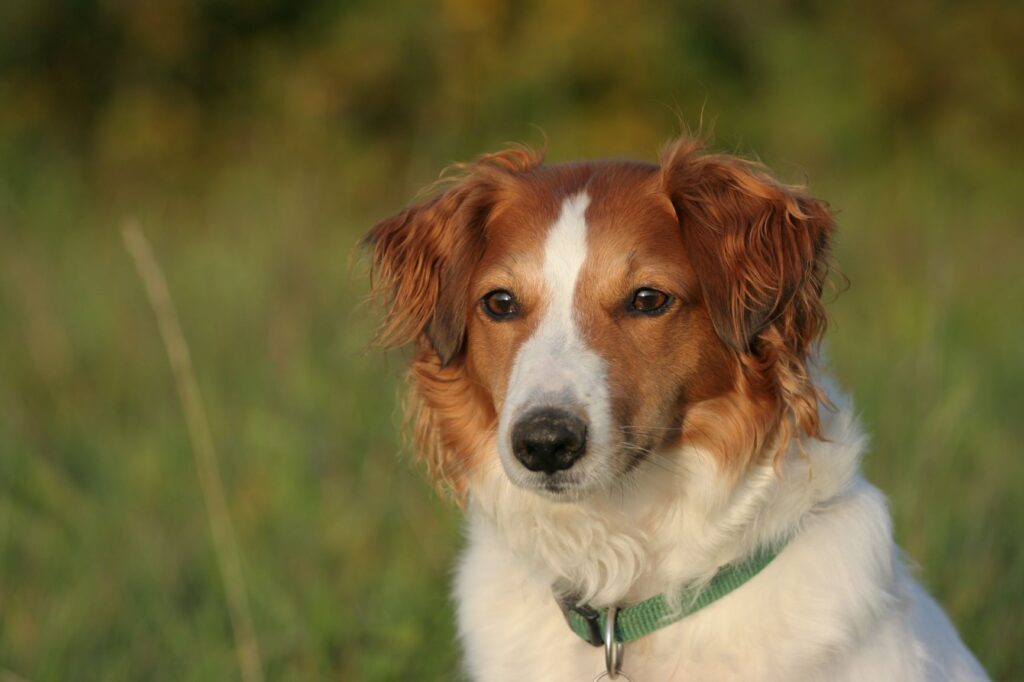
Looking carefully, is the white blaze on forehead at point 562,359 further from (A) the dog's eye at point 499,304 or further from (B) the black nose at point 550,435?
(A) the dog's eye at point 499,304

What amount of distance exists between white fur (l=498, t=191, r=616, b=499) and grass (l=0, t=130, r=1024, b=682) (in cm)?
79

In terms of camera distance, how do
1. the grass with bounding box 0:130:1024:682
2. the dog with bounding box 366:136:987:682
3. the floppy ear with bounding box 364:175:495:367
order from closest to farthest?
the dog with bounding box 366:136:987:682, the floppy ear with bounding box 364:175:495:367, the grass with bounding box 0:130:1024:682

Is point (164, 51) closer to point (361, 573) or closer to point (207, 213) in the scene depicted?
point (207, 213)

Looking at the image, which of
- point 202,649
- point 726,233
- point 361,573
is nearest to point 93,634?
point 202,649

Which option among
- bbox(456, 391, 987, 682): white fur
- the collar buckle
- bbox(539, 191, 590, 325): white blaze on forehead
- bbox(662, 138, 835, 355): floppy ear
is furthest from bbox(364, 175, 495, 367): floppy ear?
the collar buckle

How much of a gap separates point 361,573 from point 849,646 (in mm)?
2465

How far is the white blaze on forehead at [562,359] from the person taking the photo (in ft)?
9.73

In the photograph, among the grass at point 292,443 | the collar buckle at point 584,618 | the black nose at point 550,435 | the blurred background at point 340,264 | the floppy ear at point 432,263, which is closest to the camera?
the black nose at point 550,435

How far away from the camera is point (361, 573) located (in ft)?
16.6

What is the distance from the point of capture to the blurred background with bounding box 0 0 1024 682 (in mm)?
4879

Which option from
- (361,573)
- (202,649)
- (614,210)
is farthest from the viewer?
(361,573)

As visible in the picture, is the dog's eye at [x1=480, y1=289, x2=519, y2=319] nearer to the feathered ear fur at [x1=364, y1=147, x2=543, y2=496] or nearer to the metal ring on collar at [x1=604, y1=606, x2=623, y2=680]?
the feathered ear fur at [x1=364, y1=147, x2=543, y2=496]

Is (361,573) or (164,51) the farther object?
(164,51)

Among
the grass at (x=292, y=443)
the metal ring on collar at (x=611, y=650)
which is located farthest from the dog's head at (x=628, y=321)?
the grass at (x=292, y=443)
